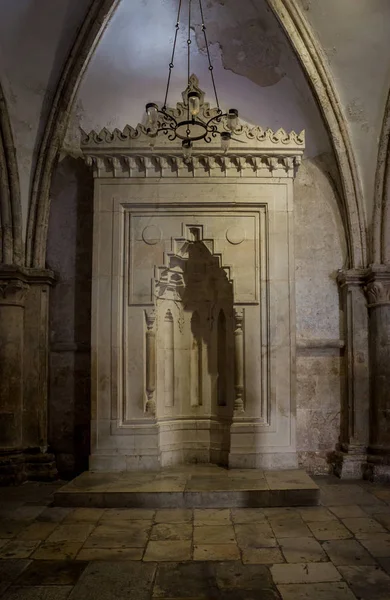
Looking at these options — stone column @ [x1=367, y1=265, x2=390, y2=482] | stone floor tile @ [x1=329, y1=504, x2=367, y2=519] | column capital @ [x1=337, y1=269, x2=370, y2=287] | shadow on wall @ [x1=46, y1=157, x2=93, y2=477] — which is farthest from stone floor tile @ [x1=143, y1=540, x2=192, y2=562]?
column capital @ [x1=337, y1=269, x2=370, y2=287]

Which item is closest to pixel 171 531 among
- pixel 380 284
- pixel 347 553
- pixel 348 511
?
pixel 347 553

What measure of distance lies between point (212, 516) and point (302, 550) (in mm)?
1271

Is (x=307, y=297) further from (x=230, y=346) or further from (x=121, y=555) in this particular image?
(x=121, y=555)

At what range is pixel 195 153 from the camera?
Answer: 751 centimetres

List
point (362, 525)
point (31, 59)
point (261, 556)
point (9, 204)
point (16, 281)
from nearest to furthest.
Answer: point (261, 556)
point (362, 525)
point (31, 59)
point (16, 281)
point (9, 204)

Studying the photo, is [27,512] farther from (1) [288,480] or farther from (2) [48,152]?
(2) [48,152]

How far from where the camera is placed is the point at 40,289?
8.03 meters

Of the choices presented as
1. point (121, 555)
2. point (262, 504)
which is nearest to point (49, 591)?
point (121, 555)

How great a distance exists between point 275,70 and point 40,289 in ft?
14.3

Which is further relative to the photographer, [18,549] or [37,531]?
[37,531]

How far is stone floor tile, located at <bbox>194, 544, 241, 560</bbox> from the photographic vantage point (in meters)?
4.59

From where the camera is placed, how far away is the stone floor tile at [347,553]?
4.46 meters

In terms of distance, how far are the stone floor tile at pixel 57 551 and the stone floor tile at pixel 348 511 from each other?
8.36 feet

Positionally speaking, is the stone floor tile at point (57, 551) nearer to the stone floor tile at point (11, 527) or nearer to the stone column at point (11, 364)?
the stone floor tile at point (11, 527)
